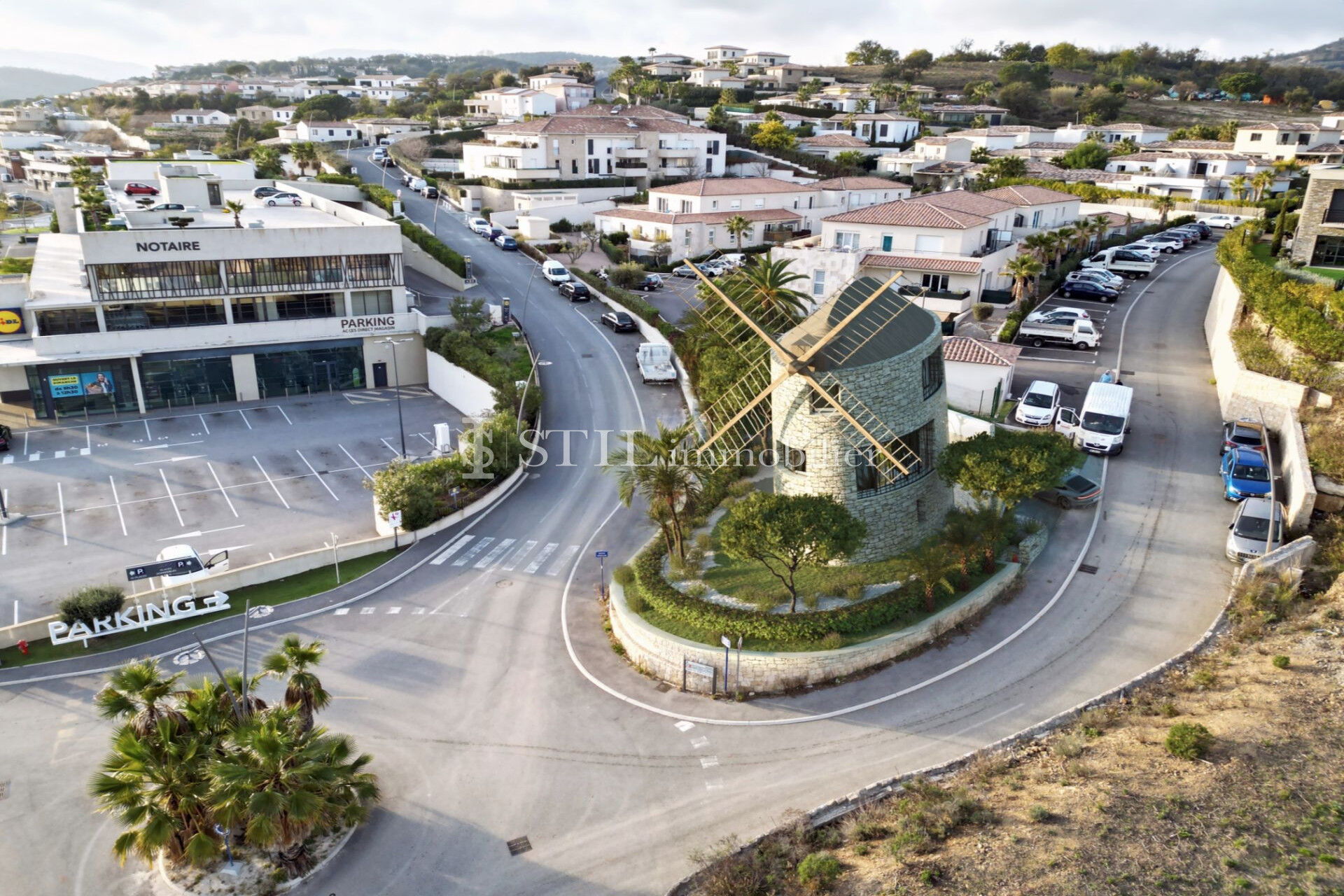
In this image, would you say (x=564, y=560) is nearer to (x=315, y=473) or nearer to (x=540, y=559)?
(x=540, y=559)

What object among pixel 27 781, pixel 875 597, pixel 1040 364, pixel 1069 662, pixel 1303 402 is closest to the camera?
pixel 27 781

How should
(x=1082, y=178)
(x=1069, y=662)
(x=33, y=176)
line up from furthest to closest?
(x=33, y=176) → (x=1082, y=178) → (x=1069, y=662)

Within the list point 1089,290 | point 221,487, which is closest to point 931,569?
point 221,487

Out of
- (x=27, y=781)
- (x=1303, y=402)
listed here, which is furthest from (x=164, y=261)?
(x=1303, y=402)

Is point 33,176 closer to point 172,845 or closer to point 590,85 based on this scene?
point 590,85

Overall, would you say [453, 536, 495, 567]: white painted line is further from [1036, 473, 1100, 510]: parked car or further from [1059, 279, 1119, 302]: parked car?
[1059, 279, 1119, 302]: parked car

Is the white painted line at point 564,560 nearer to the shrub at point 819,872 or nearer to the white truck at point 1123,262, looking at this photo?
the shrub at point 819,872

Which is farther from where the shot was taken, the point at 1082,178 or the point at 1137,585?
the point at 1082,178
